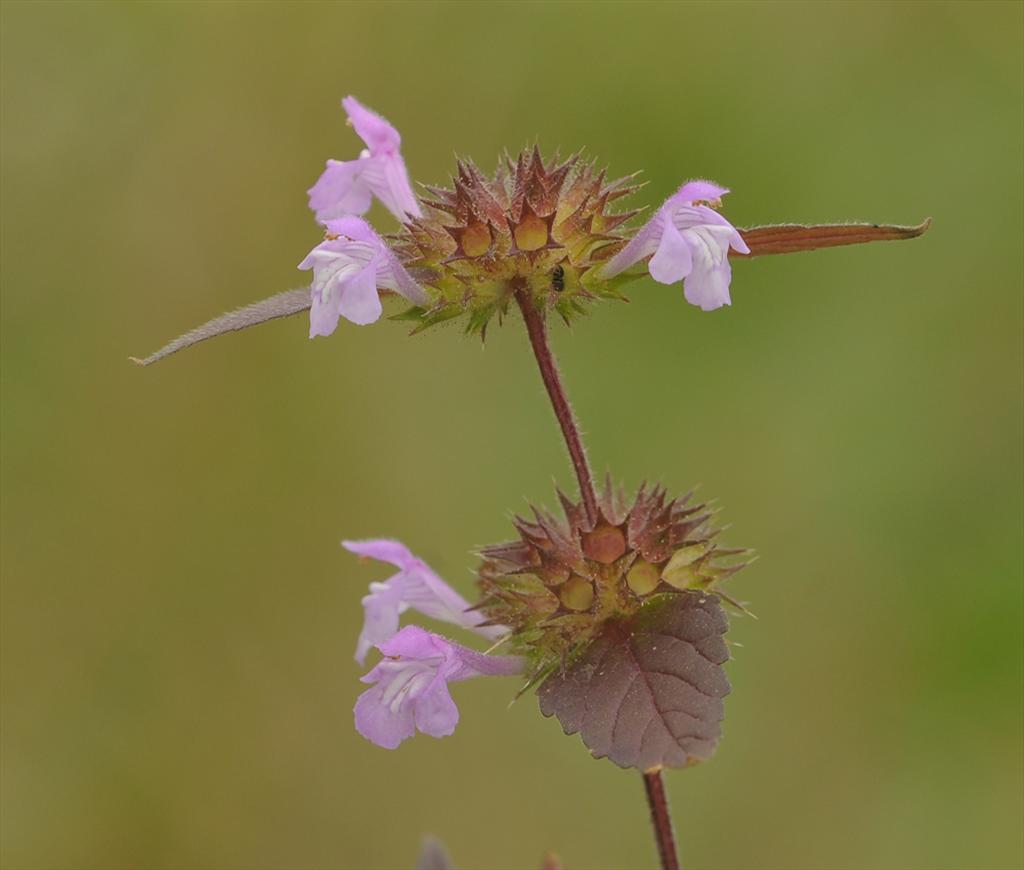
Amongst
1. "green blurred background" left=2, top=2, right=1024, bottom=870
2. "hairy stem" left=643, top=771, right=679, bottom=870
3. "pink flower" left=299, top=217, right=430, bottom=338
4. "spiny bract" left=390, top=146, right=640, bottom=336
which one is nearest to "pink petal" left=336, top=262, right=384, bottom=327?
"pink flower" left=299, top=217, right=430, bottom=338

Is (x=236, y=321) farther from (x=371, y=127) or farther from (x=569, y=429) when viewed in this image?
(x=371, y=127)

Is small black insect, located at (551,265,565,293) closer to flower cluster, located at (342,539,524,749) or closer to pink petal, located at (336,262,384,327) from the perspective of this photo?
pink petal, located at (336,262,384,327)

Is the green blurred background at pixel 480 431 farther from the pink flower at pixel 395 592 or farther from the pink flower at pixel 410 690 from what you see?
the pink flower at pixel 410 690

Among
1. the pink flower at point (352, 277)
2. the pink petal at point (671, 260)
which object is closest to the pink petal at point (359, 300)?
the pink flower at point (352, 277)

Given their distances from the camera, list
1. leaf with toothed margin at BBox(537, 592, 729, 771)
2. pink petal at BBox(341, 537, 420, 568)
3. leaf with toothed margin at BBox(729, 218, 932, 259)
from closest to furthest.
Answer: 1. leaf with toothed margin at BBox(537, 592, 729, 771)
2. leaf with toothed margin at BBox(729, 218, 932, 259)
3. pink petal at BBox(341, 537, 420, 568)

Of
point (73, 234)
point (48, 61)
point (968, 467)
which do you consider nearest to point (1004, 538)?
point (968, 467)

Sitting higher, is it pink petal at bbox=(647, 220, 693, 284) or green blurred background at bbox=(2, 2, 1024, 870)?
green blurred background at bbox=(2, 2, 1024, 870)

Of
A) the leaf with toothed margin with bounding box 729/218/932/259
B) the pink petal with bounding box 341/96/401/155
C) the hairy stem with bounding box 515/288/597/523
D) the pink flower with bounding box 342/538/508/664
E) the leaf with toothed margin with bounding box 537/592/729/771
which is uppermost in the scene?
the pink petal with bounding box 341/96/401/155

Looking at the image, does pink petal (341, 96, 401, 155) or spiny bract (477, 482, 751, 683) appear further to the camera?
pink petal (341, 96, 401, 155)

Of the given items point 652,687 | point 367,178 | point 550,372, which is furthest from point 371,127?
point 652,687
